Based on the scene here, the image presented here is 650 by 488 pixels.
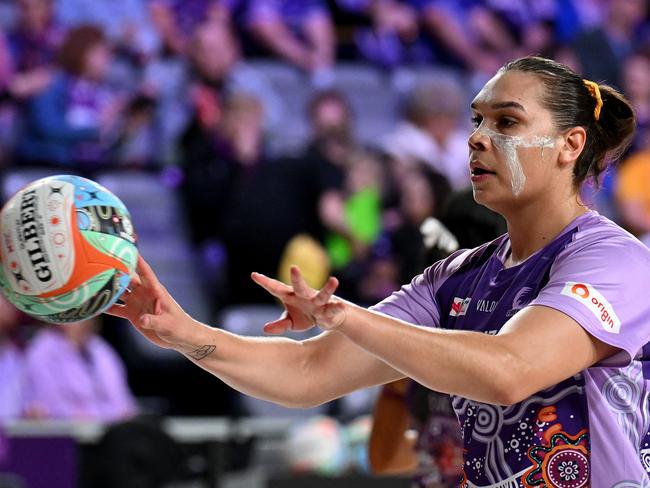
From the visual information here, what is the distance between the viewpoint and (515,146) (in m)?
2.62

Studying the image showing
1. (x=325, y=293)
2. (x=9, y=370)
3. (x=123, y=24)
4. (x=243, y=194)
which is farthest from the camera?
(x=123, y=24)

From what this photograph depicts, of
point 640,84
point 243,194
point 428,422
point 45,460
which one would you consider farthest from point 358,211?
point 428,422

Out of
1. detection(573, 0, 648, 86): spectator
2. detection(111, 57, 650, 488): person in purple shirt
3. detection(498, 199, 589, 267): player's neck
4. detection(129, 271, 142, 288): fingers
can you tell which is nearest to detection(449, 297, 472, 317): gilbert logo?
detection(111, 57, 650, 488): person in purple shirt

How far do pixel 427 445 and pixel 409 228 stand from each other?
4946 mm

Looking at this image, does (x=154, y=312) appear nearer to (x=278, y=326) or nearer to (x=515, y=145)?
(x=278, y=326)

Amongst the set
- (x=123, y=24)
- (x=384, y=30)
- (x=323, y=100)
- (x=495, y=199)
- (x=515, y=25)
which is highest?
(x=515, y=25)

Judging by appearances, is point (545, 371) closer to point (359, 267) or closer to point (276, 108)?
point (359, 267)

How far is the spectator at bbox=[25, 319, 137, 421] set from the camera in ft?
23.0

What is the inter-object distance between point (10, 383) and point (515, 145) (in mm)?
5010

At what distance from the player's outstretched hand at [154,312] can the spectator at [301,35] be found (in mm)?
6938

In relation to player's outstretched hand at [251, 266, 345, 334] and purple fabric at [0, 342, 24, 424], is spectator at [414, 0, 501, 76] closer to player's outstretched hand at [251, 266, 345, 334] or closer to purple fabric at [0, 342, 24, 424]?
purple fabric at [0, 342, 24, 424]

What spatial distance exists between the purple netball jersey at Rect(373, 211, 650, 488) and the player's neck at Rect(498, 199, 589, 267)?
36mm

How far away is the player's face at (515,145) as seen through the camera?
2625 mm

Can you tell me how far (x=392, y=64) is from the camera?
10.3m
